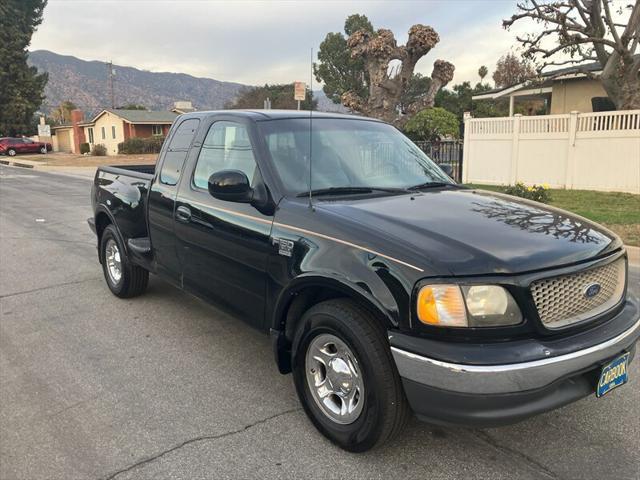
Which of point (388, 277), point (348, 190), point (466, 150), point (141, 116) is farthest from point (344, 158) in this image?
point (141, 116)

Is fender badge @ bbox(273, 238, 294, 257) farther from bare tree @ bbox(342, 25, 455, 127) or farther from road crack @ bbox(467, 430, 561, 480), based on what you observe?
bare tree @ bbox(342, 25, 455, 127)

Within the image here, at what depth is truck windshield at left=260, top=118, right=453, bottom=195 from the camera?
3600 mm

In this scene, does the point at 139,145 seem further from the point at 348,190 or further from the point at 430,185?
the point at 348,190

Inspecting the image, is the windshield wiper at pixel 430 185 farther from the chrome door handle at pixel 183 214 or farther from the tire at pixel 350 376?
the chrome door handle at pixel 183 214

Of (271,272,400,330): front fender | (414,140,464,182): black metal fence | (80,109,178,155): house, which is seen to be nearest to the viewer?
(271,272,400,330): front fender

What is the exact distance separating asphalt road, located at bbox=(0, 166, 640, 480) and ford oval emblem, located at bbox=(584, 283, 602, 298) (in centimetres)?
90

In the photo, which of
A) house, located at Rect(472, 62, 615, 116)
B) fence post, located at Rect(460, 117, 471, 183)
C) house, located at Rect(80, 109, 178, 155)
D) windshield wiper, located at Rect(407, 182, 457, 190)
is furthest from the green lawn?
house, located at Rect(80, 109, 178, 155)

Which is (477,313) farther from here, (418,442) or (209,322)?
(209,322)

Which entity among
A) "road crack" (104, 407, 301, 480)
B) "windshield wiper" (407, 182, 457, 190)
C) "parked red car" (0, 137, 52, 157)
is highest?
"parked red car" (0, 137, 52, 157)

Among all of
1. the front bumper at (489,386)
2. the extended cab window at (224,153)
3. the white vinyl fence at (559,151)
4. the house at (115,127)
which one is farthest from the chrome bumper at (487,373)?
the house at (115,127)

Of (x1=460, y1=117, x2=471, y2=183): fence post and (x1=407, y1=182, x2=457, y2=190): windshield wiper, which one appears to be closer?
(x1=407, y1=182, x2=457, y2=190): windshield wiper

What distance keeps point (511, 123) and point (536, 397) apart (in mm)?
14304

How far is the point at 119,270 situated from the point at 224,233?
8.40 ft

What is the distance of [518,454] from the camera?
2963mm
